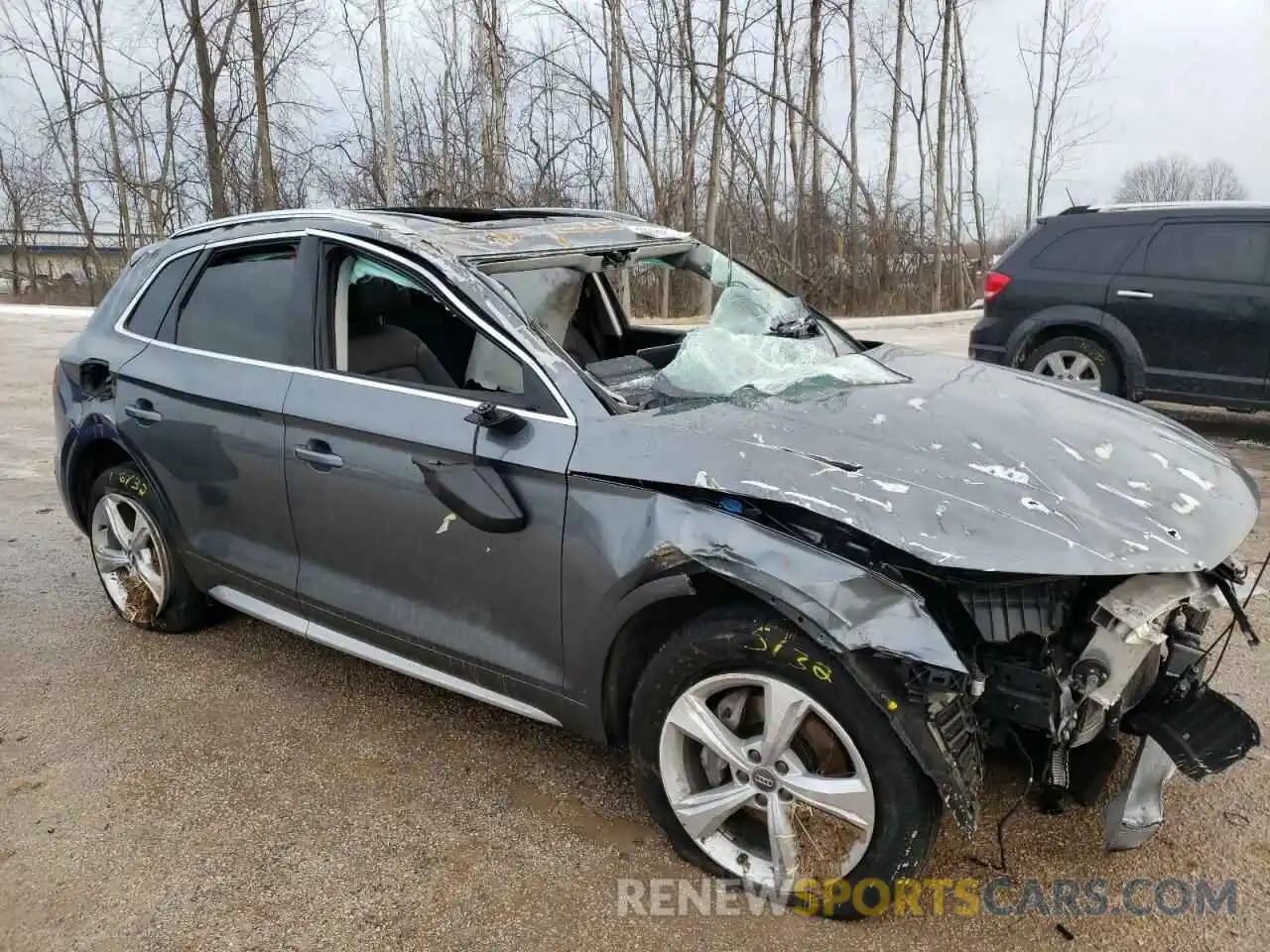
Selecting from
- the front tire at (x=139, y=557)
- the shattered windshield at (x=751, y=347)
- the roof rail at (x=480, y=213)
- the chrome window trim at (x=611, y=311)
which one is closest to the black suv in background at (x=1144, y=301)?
the shattered windshield at (x=751, y=347)

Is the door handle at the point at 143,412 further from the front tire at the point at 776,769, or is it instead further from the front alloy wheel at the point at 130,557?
the front tire at the point at 776,769

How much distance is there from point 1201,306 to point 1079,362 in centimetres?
89

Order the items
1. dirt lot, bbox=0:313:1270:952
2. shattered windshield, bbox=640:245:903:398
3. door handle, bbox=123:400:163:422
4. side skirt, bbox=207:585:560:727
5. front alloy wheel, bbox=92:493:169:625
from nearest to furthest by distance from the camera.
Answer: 1. dirt lot, bbox=0:313:1270:952
2. side skirt, bbox=207:585:560:727
3. shattered windshield, bbox=640:245:903:398
4. door handle, bbox=123:400:163:422
5. front alloy wheel, bbox=92:493:169:625

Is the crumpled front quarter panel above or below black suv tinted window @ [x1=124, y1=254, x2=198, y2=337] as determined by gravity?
below

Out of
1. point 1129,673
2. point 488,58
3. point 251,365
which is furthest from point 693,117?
point 1129,673

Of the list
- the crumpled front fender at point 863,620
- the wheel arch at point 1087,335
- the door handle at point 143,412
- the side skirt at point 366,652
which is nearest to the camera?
the crumpled front fender at point 863,620

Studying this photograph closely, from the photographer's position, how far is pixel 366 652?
10.2 ft

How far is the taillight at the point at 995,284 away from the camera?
25.1 ft

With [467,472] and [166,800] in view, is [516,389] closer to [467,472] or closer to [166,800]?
[467,472]

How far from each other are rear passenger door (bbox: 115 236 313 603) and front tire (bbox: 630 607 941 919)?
154cm

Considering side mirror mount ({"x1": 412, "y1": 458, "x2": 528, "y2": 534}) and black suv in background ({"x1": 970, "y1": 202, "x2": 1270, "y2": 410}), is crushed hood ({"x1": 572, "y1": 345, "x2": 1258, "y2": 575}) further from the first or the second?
black suv in background ({"x1": 970, "y1": 202, "x2": 1270, "y2": 410})

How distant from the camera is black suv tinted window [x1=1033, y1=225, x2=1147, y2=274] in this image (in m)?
7.24

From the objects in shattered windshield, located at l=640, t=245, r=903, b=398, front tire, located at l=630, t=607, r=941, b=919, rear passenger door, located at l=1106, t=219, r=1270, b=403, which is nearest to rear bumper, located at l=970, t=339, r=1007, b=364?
rear passenger door, located at l=1106, t=219, r=1270, b=403

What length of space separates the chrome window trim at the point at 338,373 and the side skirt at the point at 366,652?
0.83m
